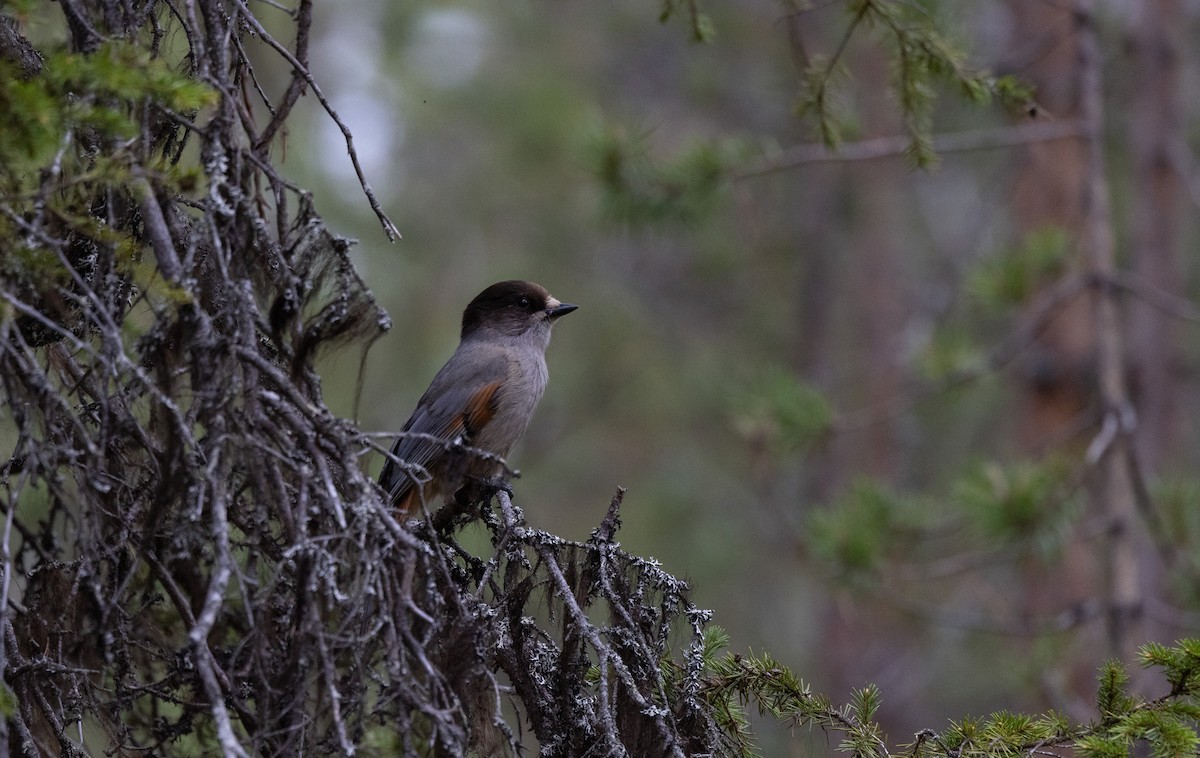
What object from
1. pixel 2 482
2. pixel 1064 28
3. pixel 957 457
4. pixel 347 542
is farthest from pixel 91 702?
pixel 957 457

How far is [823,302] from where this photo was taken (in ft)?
42.6

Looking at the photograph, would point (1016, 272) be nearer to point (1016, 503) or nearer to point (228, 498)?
point (1016, 503)

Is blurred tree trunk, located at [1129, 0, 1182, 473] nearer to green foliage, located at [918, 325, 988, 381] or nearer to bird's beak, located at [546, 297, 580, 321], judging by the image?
green foliage, located at [918, 325, 988, 381]

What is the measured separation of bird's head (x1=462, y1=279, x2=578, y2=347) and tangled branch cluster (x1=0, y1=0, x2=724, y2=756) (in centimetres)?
251

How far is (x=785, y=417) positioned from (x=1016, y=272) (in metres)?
1.37

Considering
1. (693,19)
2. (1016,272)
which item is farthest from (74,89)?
(1016,272)

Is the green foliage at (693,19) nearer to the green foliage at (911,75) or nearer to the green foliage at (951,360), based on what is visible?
the green foliage at (911,75)

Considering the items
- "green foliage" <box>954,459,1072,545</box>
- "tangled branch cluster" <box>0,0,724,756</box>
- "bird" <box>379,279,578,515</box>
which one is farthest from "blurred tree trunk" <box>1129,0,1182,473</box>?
"tangled branch cluster" <box>0,0,724,756</box>

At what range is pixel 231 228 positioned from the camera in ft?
7.93

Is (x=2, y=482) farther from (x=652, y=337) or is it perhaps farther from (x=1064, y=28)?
(x=652, y=337)

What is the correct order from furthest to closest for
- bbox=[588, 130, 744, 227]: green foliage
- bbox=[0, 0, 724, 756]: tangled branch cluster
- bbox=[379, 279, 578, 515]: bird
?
1. bbox=[588, 130, 744, 227]: green foliage
2. bbox=[379, 279, 578, 515]: bird
3. bbox=[0, 0, 724, 756]: tangled branch cluster

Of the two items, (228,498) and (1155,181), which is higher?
(1155,181)

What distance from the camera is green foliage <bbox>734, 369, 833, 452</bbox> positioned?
20.2 ft

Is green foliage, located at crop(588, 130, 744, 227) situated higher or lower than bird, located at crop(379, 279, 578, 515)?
higher
